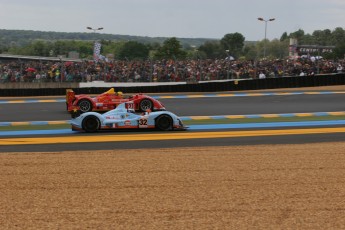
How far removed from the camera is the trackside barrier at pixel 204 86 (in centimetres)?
3011

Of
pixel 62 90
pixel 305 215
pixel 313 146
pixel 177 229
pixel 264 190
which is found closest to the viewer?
pixel 177 229

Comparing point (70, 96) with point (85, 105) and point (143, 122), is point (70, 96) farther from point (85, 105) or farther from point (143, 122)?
point (143, 122)

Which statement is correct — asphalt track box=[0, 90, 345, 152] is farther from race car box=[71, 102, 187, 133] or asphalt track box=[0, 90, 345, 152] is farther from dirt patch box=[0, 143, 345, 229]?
dirt patch box=[0, 143, 345, 229]

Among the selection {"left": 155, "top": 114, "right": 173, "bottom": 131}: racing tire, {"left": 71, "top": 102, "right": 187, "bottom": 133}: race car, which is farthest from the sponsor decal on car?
{"left": 155, "top": 114, "right": 173, "bottom": 131}: racing tire

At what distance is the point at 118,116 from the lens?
16719 mm

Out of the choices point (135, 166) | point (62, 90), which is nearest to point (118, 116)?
point (135, 166)

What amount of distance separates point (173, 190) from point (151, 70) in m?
23.8

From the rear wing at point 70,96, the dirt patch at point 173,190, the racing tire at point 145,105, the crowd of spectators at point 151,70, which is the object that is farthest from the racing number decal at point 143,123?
the crowd of spectators at point 151,70

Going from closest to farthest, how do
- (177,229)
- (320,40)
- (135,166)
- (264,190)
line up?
(177,229) < (264,190) < (135,166) < (320,40)

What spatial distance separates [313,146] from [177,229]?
7.89m

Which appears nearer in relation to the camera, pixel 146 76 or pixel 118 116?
pixel 118 116

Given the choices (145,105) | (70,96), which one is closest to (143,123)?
(145,105)

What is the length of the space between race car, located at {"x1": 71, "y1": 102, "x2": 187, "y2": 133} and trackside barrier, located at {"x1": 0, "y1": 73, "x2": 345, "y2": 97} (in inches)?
496

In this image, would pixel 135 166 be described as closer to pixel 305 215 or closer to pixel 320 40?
pixel 305 215
